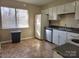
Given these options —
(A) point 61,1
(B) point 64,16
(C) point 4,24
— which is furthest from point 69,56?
(C) point 4,24

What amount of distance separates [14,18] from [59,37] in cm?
315

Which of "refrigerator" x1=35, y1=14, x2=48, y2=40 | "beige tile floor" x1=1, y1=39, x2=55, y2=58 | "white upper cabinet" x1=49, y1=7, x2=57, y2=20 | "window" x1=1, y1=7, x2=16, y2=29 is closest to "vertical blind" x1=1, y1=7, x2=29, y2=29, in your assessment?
"window" x1=1, y1=7, x2=16, y2=29

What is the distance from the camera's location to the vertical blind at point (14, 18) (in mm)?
4922

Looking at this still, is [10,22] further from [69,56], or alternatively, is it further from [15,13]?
[69,56]

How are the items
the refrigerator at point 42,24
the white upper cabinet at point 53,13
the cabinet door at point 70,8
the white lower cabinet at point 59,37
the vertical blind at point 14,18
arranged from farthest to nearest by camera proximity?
1. the refrigerator at point 42,24
2. the vertical blind at point 14,18
3. the white upper cabinet at point 53,13
4. the white lower cabinet at point 59,37
5. the cabinet door at point 70,8

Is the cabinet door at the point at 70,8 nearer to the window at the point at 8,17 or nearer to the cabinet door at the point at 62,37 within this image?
the cabinet door at the point at 62,37

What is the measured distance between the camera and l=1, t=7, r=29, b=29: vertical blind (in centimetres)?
492

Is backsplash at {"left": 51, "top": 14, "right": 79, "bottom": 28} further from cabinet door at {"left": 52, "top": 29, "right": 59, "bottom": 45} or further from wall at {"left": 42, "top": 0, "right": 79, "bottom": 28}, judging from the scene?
cabinet door at {"left": 52, "top": 29, "right": 59, "bottom": 45}

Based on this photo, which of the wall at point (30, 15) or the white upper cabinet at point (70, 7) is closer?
the white upper cabinet at point (70, 7)

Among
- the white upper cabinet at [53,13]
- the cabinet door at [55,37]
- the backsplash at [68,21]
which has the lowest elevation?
the cabinet door at [55,37]

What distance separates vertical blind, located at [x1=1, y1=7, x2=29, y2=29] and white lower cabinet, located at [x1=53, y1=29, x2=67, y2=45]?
2.38m

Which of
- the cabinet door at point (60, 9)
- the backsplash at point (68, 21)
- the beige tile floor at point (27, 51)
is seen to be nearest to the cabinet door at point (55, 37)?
the beige tile floor at point (27, 51)

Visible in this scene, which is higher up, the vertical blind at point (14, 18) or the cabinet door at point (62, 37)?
the vertical blind at point (14, 18)

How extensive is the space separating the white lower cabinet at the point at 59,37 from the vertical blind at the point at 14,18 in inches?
93.9
